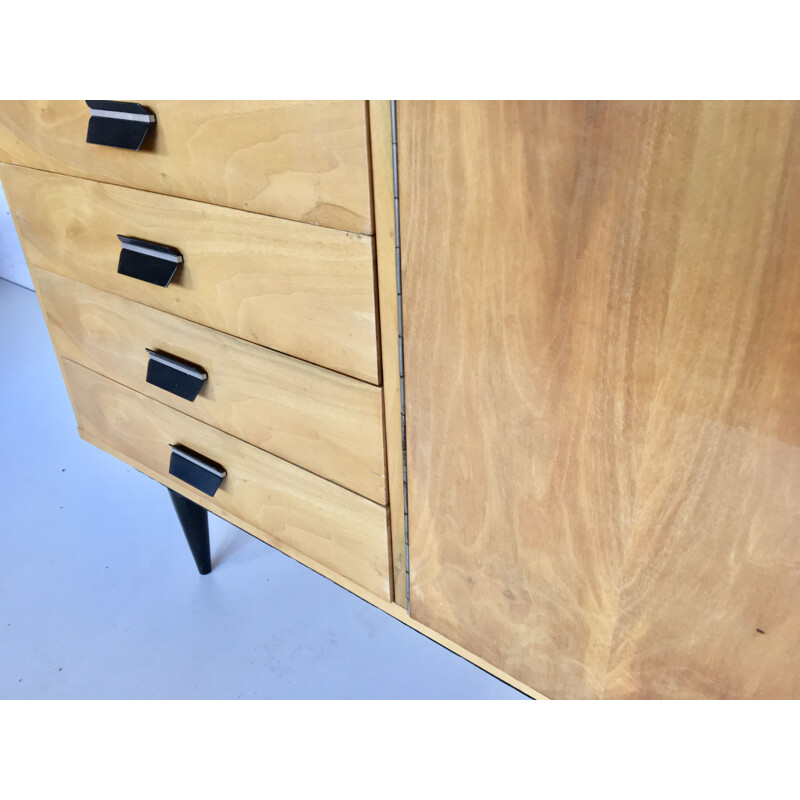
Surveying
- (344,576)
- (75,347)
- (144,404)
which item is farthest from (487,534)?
(75,347)

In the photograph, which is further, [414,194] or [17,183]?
[17,183]

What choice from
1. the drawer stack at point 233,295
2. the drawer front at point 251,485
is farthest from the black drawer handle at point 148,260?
the drawer front at point 251,485

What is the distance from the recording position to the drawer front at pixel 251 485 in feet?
2.31

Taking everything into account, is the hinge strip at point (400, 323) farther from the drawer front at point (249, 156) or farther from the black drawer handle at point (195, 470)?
the black drawer handle at point (195, 470)

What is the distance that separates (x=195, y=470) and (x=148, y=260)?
26cm

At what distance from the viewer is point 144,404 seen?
871mm

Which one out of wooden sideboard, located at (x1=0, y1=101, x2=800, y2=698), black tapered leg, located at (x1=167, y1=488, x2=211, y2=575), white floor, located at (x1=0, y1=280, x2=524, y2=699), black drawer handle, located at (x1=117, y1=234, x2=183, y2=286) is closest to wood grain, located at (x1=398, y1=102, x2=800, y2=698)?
wooden sideboard, located at (x1=0, y1=101, x2=800, y2=698)

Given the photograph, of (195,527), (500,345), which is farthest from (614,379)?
(195,527)

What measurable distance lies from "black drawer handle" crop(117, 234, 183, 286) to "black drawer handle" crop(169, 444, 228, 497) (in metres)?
0.22

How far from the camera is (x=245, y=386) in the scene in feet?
2.33

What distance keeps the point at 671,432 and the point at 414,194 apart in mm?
230

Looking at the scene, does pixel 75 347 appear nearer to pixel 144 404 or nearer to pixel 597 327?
pixel 144 404

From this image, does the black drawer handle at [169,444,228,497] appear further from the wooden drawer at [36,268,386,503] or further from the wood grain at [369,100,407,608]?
the wood grain at [369,100,407,608]

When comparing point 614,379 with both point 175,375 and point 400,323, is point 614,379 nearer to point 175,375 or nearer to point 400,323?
point 400,323
